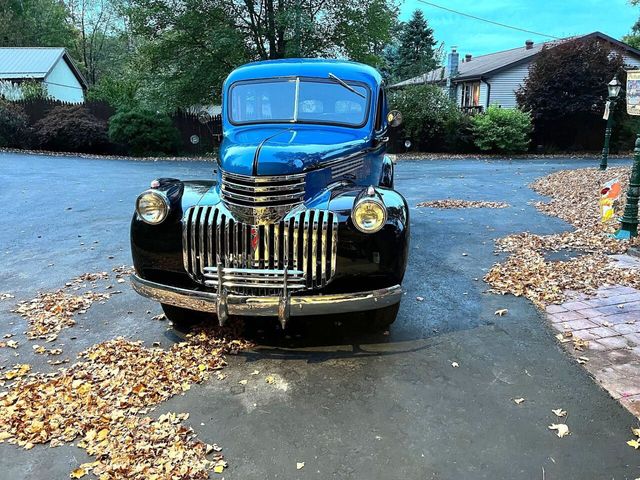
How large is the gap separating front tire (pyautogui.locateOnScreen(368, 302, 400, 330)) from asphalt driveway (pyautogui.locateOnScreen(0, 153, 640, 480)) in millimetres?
96

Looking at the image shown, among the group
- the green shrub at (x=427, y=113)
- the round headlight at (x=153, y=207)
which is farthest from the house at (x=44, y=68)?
the round headlight at (x=153, y=207)

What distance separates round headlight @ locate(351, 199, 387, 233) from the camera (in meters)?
3.74

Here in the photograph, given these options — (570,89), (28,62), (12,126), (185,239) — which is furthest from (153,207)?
(28,62)

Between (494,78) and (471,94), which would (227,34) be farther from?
(471,94)

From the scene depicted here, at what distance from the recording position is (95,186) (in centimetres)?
1306

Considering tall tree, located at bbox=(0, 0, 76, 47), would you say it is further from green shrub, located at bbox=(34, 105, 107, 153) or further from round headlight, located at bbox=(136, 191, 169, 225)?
round headlight, located at bbox=(136, 191, 169, 225)

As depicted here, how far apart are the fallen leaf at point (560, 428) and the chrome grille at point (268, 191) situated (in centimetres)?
227

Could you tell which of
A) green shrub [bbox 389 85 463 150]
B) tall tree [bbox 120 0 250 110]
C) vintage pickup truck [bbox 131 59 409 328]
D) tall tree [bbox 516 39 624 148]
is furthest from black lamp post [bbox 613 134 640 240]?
tall tree [bbox 516 39 624 148]

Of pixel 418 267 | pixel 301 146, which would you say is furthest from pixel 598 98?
pixel 301 146

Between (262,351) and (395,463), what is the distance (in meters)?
1.61

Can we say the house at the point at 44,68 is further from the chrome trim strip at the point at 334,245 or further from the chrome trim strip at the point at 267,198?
the chrome trim strip at the point at 334,245

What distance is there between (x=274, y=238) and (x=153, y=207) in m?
1.00

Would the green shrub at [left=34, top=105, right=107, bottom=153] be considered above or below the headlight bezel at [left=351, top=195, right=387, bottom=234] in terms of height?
above

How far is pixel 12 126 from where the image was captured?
21.3m
